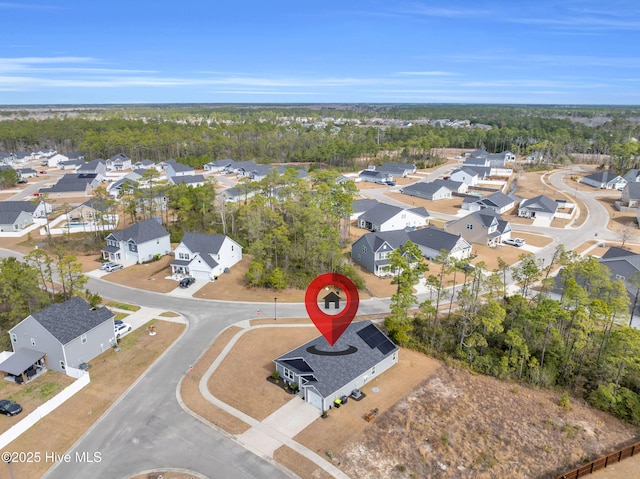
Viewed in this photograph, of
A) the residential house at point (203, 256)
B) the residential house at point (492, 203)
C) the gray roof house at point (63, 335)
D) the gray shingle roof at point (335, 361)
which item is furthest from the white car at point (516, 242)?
the gray roof house at point (63, 335)

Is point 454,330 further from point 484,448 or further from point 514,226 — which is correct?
point 514,226

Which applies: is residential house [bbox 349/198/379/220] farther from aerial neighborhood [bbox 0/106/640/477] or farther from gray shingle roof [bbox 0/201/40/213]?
gray shingle roof [bbox 0/201/40/213]

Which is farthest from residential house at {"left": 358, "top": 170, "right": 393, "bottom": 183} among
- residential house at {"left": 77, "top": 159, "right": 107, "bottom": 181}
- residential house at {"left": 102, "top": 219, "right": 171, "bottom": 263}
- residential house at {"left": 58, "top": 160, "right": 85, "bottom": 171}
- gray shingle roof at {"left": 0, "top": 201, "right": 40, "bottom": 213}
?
residential house at {"left": 58, "top": 160, "right": 85, "bottom": 171}

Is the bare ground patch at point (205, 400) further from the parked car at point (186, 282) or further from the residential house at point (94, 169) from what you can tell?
the residential house at point (94, 169)

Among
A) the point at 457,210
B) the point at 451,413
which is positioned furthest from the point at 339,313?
the point at 457,210

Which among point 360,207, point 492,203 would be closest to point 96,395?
point 360,207

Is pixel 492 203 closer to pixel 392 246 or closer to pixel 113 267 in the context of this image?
pixel 392 246
